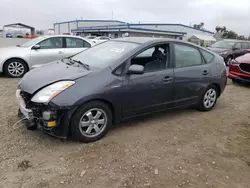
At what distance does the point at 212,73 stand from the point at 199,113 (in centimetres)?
85

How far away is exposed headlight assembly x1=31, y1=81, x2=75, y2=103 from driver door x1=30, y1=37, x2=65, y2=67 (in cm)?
523

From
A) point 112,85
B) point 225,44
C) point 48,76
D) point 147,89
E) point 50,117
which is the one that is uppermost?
point 225,44

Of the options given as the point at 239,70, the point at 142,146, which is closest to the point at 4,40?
the point at 239,70

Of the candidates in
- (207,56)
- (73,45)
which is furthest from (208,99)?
(73,45)

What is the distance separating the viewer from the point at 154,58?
4.66 meters

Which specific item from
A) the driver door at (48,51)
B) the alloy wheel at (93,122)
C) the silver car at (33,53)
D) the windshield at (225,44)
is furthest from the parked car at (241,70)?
the windshield at (225,44)

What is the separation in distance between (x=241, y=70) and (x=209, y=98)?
135 inches

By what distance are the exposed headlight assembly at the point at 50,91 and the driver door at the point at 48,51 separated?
206 inches

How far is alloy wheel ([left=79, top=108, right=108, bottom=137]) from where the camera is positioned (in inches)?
141

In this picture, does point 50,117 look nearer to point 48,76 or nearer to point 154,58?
point 48,76

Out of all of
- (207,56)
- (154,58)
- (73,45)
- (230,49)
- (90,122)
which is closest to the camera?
(90,122)

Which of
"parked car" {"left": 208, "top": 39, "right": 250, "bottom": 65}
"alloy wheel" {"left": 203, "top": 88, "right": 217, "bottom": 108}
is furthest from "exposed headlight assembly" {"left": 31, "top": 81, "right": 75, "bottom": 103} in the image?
"parked car" {"left": 208, "top": 39, "right": 250, "bottom": 65}

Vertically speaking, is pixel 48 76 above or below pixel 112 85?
above

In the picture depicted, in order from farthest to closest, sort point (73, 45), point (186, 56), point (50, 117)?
point (73, 45), point (186, 56), point (50, 117)
